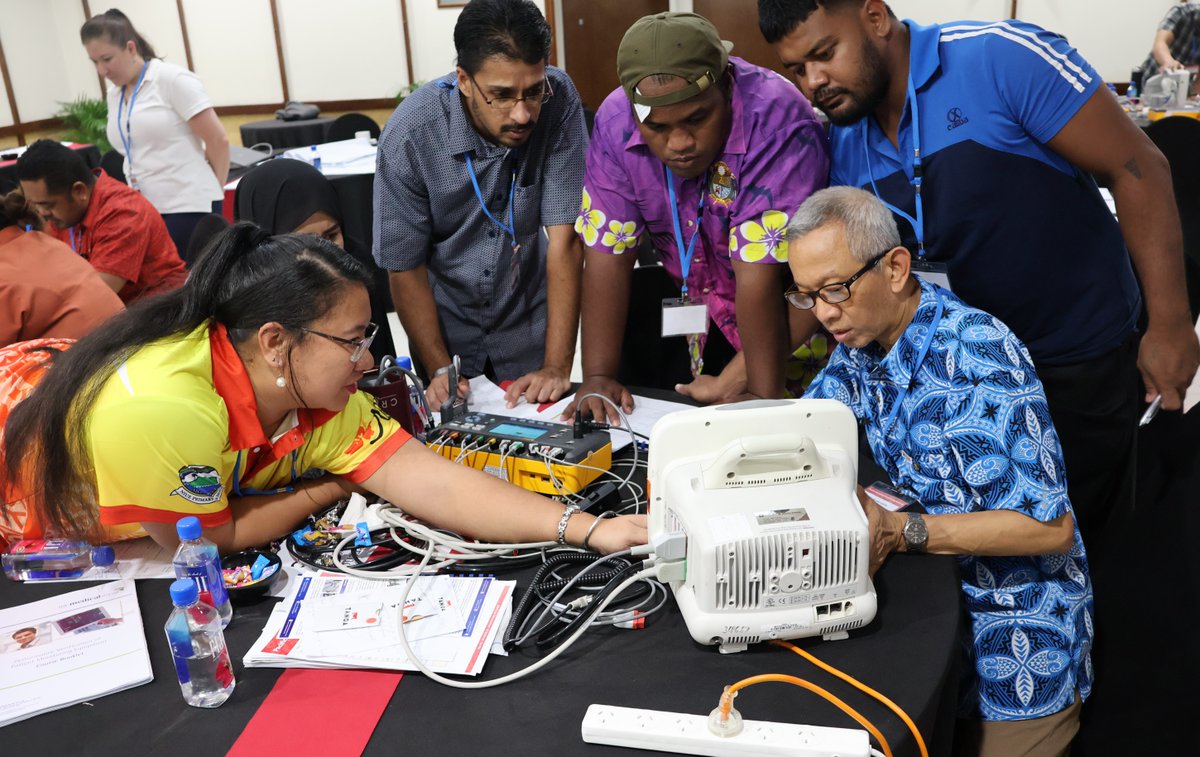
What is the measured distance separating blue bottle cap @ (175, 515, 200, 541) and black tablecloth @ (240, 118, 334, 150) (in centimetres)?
570

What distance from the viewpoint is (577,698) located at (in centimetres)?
118

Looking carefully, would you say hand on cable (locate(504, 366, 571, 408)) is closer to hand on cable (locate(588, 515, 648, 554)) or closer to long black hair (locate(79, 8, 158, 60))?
hand on cable (locate(588, 515, 648, 554))

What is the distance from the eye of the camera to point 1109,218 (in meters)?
1.88

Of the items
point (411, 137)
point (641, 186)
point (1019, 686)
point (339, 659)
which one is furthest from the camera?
point (411, 137)

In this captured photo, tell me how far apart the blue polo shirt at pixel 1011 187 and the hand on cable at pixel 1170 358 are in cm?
6

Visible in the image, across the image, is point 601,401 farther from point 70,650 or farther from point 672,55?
point 70,650

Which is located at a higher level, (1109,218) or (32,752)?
(1109,218)

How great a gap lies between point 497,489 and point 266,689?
516mm

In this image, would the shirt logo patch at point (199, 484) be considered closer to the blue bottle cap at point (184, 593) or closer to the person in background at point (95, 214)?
the blue bottle cap at point (184, 593)

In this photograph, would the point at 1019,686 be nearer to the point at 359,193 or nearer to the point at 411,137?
the point at 411,137

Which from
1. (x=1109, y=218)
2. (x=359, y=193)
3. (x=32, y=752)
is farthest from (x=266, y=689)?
(x=359, y=193)

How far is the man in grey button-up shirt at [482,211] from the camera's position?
2193 millimetres

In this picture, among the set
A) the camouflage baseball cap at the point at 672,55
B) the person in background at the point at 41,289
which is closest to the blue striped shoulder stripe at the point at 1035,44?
the camouflage baseball cap at the point at 672,55

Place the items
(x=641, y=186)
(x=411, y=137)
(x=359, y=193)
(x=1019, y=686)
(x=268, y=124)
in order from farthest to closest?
1. (x=268, y=124)
2. (x=359, y=193)
3. (x=411, y=137)
4. (x=641, y=186)
5. (x=1019, y=686)
